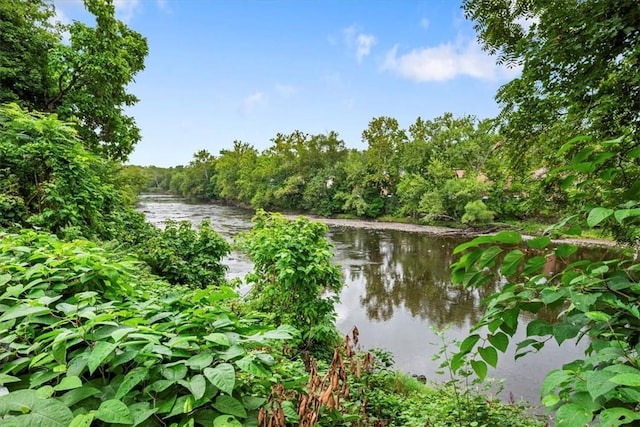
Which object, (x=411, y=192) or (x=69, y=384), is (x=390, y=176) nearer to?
(x=411, y=192)

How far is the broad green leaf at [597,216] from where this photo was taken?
0.93 meters

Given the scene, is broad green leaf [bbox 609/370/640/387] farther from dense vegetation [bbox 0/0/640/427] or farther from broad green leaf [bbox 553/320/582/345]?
broad green leaf [bbox 553/320/582/345]

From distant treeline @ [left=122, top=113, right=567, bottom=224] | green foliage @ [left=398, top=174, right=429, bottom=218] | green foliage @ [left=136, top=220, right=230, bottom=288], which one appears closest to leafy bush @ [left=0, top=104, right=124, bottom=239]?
green foliage @ [left=136, top=220, right=230, bottom=288]

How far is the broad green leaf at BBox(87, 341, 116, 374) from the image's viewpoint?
3.12 feet

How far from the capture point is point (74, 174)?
4445mm

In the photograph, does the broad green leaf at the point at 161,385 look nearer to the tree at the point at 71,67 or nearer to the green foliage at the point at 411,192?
the tree at the point at 71,67

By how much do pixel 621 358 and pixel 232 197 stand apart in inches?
1859

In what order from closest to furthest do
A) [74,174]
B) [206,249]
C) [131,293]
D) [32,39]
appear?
[131,293]
[74,174]
[206,249]
[32,39]

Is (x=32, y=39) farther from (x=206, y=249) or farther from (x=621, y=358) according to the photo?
(x=621, y=358)

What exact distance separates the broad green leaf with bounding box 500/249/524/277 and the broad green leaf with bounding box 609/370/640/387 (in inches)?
15.1

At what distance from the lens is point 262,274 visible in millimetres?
5422

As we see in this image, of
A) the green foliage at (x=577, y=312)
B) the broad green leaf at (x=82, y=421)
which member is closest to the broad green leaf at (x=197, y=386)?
the broad green leaf at (x=82, y=421)

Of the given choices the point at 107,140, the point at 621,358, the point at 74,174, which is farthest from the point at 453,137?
the point at 621,358

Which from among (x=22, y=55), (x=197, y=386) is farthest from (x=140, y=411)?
(x=22, y=55)
